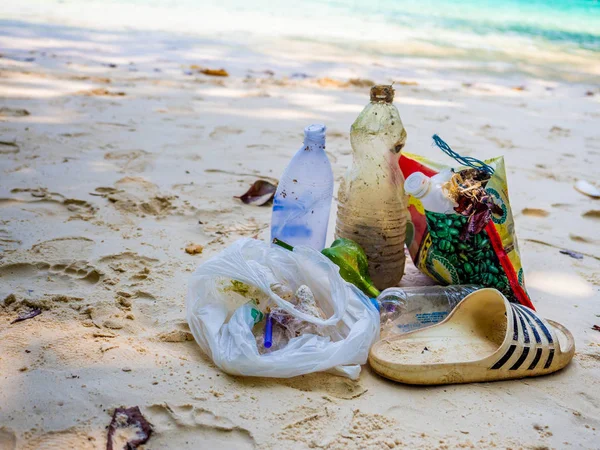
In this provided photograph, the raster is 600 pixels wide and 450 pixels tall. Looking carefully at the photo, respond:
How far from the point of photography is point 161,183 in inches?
111

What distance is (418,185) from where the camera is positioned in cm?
182

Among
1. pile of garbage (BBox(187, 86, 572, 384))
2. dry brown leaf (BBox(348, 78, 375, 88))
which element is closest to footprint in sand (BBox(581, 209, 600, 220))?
pile of garbage (BBox(187, 86, 572, 384))

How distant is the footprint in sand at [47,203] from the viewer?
2.39 m

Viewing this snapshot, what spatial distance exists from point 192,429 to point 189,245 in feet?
3.39

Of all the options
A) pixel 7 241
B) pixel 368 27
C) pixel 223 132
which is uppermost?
pixel 368 27

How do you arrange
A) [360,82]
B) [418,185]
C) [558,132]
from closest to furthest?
1. [418,185]
2. [558,132]
3. [360,82]

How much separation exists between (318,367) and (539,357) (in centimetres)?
62

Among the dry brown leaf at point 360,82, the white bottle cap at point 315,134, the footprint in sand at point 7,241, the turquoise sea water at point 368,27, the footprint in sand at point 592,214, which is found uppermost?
the turquoise sea water at point 368,27

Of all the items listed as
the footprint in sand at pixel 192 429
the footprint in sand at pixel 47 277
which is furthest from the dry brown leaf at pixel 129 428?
the footprint in sand at pixel 47 277

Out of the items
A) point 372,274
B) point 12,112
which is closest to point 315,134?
point 372,274

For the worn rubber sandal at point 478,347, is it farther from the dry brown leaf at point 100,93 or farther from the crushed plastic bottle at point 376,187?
the dry brown leaf at point 100,93

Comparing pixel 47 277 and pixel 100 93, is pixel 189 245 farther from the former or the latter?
pixel 100 93

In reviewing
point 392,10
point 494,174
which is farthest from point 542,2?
point 494,174

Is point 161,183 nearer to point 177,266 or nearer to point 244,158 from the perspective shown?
point 244,158
